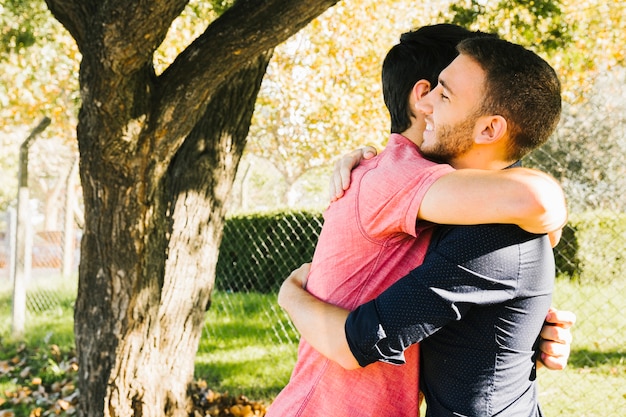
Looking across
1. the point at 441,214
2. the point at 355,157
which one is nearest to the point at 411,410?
the point at 441,214

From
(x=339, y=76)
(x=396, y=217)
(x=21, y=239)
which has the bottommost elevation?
(x=21, y=239)

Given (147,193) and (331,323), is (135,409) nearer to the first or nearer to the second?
(147,193)

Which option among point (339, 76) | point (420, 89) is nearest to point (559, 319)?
point (420, 89)

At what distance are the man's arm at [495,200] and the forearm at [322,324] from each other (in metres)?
0.33

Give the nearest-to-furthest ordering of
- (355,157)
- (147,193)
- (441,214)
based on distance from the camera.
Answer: (441,214) < (355,157) < (147,193)

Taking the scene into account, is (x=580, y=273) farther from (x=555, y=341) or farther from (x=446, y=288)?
(x=446, y=288)

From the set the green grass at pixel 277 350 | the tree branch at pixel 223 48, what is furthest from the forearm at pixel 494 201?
the green grass at pixel 277 350

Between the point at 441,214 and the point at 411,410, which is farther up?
the point at 441,214

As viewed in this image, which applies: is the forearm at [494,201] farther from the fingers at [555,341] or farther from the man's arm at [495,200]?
the fingers at [555,341]

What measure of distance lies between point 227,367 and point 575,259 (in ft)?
15.3

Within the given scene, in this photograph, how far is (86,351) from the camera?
3998mm

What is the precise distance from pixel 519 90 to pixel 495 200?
0.28m

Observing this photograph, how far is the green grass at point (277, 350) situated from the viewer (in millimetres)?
5309

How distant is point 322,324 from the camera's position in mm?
1639
